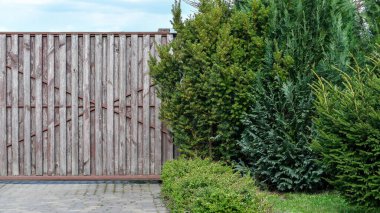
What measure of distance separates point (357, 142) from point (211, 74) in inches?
124

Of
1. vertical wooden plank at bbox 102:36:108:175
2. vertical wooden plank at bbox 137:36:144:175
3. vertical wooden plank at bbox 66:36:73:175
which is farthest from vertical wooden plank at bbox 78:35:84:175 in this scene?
vertical wooden plank at bbox 137:36:144:175

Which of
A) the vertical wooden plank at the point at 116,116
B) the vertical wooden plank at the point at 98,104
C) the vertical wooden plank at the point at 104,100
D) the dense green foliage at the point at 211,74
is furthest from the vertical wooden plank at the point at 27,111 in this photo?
the dense green foliage at the point at 211,74

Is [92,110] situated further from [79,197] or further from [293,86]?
[293,86]

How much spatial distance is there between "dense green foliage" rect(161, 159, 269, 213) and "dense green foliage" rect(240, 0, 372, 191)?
4.49 feet

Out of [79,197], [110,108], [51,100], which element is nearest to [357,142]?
[79,197]

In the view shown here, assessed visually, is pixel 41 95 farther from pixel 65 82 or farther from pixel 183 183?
pixel 183 183

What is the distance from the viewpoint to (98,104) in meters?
12.1

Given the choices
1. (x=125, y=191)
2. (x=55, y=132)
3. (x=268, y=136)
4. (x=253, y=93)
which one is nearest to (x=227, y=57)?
(x=253, y=93)

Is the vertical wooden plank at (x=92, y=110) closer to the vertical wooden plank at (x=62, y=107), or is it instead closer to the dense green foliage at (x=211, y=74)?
the vertical wooden plank at (x=62, y=107)

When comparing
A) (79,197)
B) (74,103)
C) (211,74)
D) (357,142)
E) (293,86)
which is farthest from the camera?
(74,103)

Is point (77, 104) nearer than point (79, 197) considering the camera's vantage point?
No

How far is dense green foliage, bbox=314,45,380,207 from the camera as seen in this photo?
7.64m

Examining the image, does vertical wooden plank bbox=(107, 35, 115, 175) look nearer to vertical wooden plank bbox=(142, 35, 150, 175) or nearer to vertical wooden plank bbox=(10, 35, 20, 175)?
vertical wooden plank bbox=(142, 35, 150, 175)

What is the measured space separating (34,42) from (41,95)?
39.1 inches
